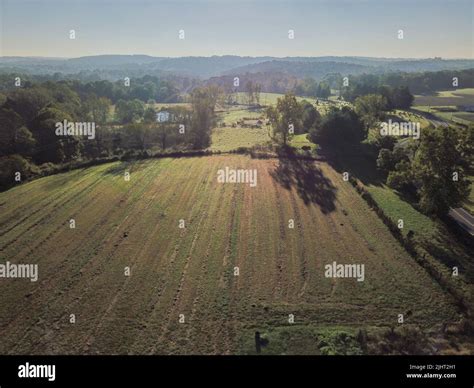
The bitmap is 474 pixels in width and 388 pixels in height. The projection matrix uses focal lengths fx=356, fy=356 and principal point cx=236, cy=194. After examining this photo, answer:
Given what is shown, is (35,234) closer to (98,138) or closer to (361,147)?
(98,138)

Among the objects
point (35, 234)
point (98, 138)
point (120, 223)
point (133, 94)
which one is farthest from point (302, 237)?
point (133, 94)

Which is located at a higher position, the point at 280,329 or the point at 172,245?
the point at 172,245

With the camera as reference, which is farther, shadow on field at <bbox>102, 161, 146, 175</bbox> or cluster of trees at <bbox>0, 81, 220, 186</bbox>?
cluster of trees at <bbox>0, 81, 220, 186</bbox>

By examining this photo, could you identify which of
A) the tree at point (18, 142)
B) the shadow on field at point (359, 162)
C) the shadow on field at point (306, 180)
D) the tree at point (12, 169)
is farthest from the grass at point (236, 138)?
the tree at point (12, 169)

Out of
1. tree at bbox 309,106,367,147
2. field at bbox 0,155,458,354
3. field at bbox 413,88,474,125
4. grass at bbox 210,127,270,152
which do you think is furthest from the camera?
field at bbox 413,88,474,125

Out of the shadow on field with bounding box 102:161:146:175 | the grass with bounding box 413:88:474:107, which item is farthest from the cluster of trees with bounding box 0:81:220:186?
the grass with bounding box 413:88:474:107

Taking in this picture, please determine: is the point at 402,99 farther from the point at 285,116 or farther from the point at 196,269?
the point at 196,269

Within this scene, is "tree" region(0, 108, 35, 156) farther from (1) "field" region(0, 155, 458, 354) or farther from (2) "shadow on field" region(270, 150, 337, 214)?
(2) "shadow on field" region(270, 150, 337, 214)
